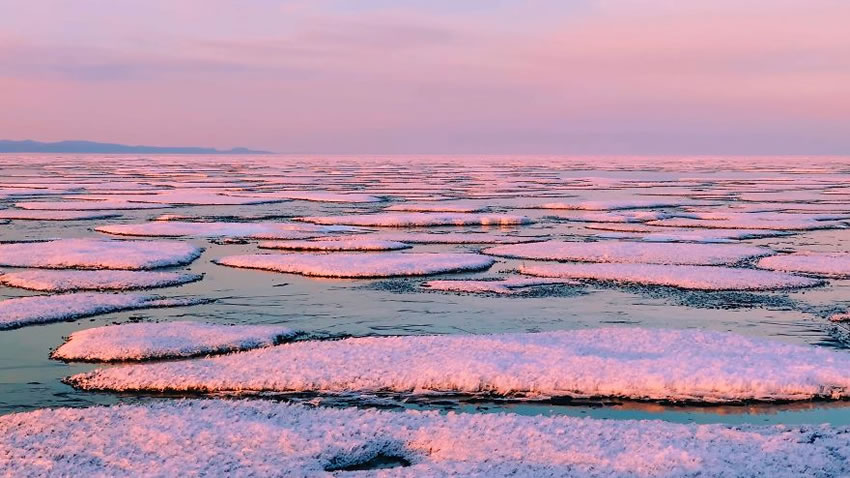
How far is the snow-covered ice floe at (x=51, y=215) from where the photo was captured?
27834mm

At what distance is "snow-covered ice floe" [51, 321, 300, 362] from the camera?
10461 millimetres

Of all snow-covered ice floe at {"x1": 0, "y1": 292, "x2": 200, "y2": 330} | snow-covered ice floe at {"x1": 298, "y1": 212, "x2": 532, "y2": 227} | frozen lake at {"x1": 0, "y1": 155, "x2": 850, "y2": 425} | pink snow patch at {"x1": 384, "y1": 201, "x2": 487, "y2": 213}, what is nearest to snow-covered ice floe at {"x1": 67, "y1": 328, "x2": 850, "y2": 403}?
frozen lake at {"x1": 0, "y1": 155, "x2": 850, "y2": 425}

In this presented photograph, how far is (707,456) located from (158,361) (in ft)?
20.5

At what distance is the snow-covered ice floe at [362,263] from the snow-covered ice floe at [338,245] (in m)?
1.24

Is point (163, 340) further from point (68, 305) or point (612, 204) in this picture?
point (612, 204)

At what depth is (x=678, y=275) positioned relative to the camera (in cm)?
1625

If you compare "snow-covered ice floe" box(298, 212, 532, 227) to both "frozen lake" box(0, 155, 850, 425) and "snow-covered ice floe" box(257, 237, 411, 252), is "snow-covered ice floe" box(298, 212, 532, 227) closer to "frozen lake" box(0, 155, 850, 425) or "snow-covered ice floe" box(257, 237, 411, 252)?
"frozen lake" box(0, 155, 850, 425)

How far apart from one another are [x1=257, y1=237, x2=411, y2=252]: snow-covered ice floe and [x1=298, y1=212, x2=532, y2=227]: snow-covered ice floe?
4.91 m

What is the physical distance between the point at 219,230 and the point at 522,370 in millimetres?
15787

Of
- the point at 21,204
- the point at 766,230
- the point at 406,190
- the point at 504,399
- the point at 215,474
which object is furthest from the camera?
the point at 406,190

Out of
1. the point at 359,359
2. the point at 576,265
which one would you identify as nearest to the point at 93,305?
the point at 359,359

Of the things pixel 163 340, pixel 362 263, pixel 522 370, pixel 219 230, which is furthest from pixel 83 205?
pixel 522 370

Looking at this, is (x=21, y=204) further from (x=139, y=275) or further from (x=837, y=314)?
(x=837, y=314)

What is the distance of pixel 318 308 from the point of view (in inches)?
532
